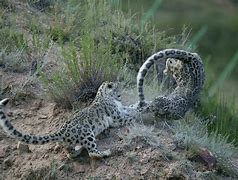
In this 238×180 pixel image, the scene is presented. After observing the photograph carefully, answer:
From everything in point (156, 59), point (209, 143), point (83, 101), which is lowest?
point (209, 143)

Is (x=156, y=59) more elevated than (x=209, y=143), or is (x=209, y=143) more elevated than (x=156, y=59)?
(x=156, y=59)

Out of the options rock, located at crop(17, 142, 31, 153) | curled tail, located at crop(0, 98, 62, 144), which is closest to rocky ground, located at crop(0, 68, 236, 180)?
rock, located at crop(17, 142, 31, 153)

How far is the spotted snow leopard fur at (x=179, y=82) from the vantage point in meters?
7.63

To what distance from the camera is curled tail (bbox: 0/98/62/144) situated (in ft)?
20.5

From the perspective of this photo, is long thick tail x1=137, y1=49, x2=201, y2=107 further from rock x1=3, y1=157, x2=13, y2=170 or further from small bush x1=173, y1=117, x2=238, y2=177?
rock x1=3, y1=157, x2=13, y2=170

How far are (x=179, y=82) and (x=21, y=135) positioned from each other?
2.54 metres

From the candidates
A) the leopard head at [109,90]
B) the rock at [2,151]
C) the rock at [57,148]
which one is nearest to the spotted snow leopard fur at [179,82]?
the leopard head at [109,90]

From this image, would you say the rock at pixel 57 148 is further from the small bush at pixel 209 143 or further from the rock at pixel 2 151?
the small bush at pixel 209 143

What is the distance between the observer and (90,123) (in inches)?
267

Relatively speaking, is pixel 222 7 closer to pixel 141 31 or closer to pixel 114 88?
pixel 141 31

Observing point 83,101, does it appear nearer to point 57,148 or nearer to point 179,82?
point 57,148

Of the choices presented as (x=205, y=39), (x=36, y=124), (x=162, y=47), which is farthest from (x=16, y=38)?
(x=205, y=39)

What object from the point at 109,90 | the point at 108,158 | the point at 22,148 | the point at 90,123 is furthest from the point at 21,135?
the point at 109,90

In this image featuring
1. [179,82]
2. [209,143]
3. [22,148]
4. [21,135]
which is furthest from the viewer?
[179,82]
